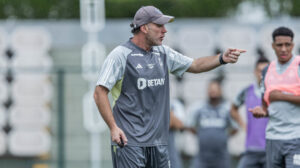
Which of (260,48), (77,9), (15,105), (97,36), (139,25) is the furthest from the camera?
(77,9)

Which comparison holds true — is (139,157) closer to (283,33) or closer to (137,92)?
(137,92)

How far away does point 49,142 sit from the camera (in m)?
12.7

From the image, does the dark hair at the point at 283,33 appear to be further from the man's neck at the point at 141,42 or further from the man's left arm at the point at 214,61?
the man's neck at the point at 141,42

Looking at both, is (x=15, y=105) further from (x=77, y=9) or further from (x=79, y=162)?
(x=77, y=9)

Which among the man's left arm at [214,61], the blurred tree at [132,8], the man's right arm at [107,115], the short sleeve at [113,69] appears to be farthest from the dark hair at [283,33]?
the blurred tree at [132,8]

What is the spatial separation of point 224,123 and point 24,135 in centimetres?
503

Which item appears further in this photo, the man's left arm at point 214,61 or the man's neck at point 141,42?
the man's neck at point 141,42

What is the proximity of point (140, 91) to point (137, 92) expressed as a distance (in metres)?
0.03

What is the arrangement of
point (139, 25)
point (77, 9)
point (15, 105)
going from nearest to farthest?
point (139, 25), point (15, 105), point (77, 9)

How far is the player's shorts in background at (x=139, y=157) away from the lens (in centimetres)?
561

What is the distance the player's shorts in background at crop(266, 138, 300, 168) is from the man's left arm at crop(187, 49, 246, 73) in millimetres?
1247

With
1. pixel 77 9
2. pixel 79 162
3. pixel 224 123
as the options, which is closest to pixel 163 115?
pixel 224 123

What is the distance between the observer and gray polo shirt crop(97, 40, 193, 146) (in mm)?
5664

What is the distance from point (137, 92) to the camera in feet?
18.7
